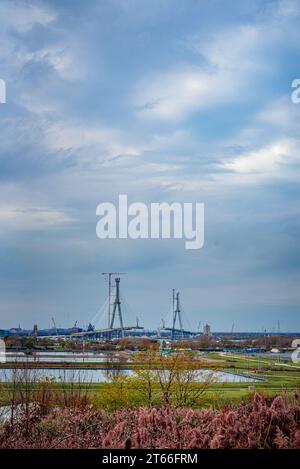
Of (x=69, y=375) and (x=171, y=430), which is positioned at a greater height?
(x=171, y=430)

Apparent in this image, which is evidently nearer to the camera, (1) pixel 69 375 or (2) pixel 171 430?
(2) pixel 171 430

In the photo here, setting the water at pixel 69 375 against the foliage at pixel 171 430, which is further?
the water at pixel 69 375

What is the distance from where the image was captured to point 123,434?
18.5 ft

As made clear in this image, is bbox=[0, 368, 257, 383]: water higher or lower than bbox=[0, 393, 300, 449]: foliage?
lower

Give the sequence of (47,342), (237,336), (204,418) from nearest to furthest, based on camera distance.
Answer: (204,418) → (47,342) → (237,336)

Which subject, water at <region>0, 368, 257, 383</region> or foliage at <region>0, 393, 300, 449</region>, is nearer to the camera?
foliage at <region>0, 393, 300, 449</region>

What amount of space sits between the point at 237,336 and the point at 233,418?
3597 inches

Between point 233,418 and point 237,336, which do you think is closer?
point 233,418

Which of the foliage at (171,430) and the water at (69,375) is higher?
the foliage at (171,430)
